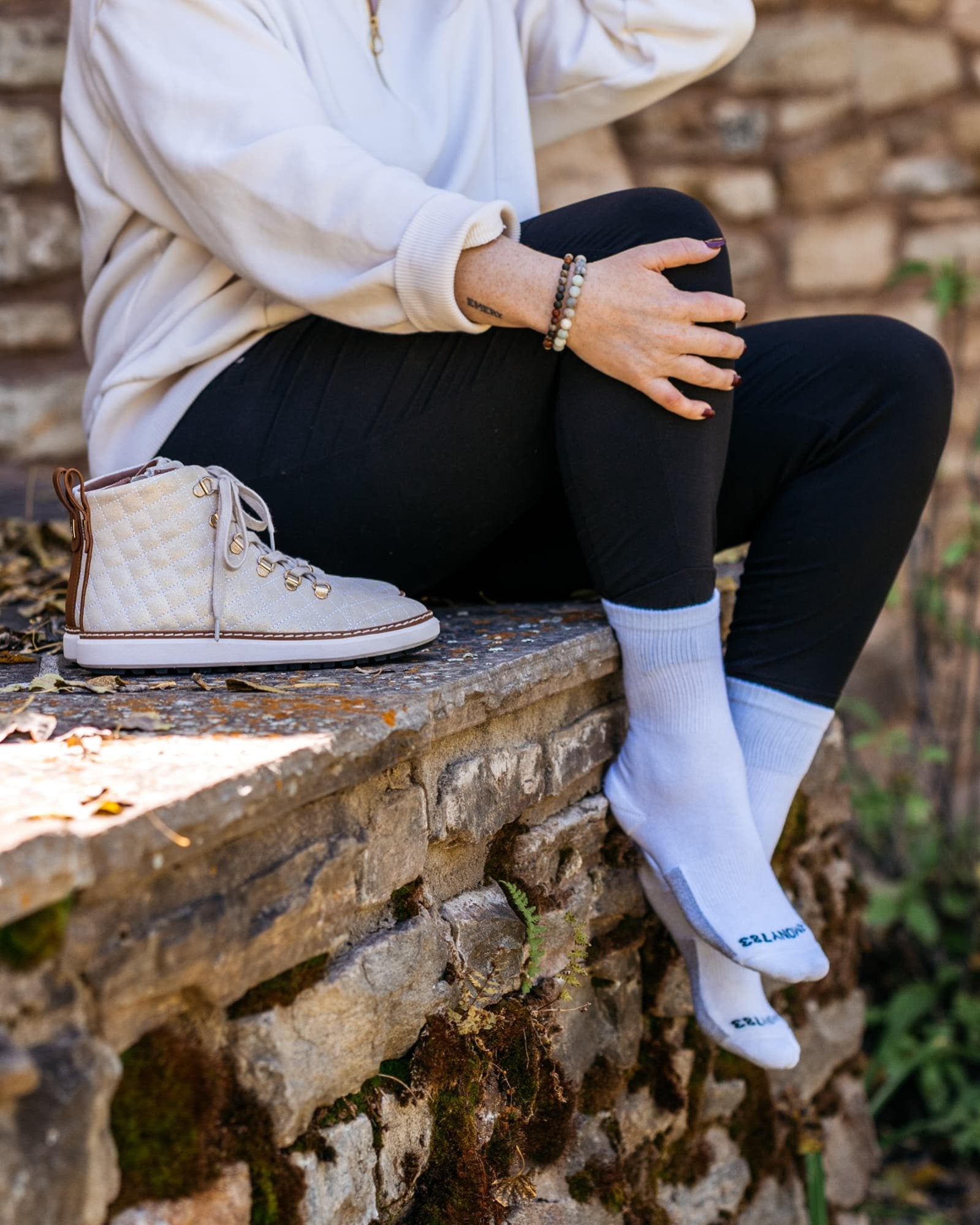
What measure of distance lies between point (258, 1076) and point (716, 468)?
680 millimetres

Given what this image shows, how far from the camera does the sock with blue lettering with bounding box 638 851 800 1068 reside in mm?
1280

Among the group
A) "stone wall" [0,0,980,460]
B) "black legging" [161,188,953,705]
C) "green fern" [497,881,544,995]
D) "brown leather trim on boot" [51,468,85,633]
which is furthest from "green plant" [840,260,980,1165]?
"brown leather trim on boot" [51,468,85,633]

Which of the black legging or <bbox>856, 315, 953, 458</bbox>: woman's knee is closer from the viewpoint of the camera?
the black legging

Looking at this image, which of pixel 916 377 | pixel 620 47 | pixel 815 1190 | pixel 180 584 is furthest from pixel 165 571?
pixel 815 1190

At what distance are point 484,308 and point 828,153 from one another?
1860 millimetres

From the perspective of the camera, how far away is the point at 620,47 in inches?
60.5

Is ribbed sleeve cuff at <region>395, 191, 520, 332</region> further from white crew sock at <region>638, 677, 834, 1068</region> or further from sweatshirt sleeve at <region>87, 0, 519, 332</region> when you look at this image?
white crew sock at <region>638, 677, 834, 1068</region>

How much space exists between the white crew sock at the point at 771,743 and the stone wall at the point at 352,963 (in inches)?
5.6

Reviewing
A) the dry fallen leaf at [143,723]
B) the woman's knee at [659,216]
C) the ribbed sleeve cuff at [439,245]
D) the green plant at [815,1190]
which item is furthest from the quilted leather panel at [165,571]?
the green plant at [815,1190]

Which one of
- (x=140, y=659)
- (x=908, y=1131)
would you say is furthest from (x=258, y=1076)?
(x=908, y=1131)

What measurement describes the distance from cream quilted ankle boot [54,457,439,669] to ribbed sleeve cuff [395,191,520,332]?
0.24m

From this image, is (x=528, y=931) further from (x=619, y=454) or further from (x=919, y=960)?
(x=919, y=960)

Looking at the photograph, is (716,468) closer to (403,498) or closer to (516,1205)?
(403,498)

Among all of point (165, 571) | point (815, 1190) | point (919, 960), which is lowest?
point (919, 960)
